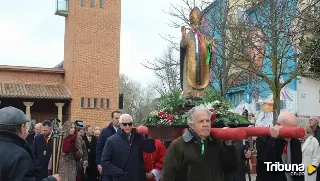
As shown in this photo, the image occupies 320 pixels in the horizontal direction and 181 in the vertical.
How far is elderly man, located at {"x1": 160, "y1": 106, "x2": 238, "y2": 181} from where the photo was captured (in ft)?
14.7

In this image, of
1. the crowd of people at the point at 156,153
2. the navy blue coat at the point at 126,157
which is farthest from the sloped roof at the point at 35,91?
the navy blue coat at the point at 126,157

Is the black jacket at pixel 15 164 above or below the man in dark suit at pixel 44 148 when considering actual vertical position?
above

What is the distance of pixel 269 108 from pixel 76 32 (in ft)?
60.2

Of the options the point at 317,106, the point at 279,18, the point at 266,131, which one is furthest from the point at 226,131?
the point at 317,106

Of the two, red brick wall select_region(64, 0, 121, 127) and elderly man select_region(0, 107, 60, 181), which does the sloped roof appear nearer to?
red brick wall select_region(64, 0, 121, 127)

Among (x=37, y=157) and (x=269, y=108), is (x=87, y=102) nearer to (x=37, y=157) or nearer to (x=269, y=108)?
(x=269, y=108)

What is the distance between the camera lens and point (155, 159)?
767 cm

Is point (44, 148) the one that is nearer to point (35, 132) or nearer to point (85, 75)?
A: point (35, 132)

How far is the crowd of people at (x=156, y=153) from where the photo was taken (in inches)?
161

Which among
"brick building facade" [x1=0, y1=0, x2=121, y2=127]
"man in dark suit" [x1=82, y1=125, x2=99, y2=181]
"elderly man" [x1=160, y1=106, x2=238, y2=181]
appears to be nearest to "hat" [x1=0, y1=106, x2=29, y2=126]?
"elderly man" [x1=160, y1=106, x2=238, y2=181]

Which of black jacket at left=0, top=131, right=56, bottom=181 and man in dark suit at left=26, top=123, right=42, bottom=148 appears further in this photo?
man in dark suit at left=26, top=123, right=42, bottom=148

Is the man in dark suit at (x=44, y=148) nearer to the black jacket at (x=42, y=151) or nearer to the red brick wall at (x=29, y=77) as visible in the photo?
the black jacket at (x=42, y=151)

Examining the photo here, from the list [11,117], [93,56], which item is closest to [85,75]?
[93,56]

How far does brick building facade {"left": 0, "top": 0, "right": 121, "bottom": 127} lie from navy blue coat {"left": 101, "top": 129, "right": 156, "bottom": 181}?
104ft
